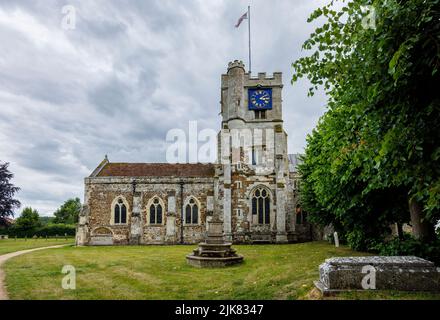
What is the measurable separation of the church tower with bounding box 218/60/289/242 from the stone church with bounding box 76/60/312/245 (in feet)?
0.29

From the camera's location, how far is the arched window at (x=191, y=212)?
2812 cm

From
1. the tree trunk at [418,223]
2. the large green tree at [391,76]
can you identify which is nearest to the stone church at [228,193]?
the tree trunk at [418,223]

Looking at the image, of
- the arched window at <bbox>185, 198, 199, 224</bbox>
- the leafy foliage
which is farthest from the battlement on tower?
the leafy foliage

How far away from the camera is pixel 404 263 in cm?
687

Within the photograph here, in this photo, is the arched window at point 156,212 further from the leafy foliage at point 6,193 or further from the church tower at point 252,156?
the leafy foliage at point 6,193

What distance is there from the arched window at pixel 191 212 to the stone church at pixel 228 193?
0.10 meters

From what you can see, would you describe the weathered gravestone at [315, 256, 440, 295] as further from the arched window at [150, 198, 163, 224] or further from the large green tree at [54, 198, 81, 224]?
the large green tree at [54, 198, 81, 224]

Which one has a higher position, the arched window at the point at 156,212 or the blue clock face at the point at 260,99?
the blue clock face at the point at 260,99

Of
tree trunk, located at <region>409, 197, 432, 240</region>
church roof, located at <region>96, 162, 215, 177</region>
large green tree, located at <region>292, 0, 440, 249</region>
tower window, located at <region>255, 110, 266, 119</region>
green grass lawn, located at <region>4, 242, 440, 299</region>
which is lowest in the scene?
green grass lawn, located at <region>4, 242, 440, 299</region>

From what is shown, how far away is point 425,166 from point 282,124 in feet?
79.1

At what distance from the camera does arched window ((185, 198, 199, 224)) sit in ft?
92.3

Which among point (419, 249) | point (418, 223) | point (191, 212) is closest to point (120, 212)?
point (191, 212)
